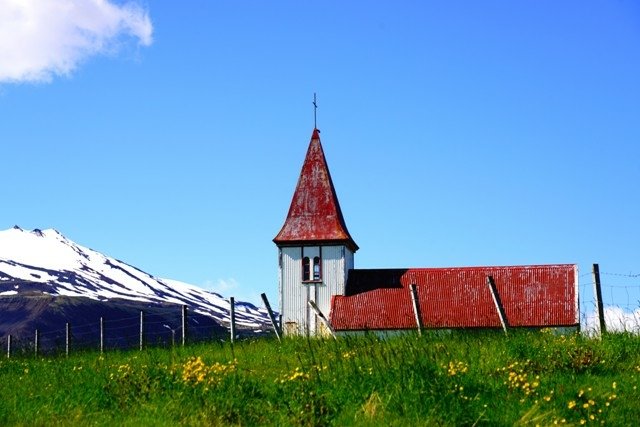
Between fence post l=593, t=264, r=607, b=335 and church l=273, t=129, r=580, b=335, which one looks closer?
fence post l=593, t=264, r=607, b=335

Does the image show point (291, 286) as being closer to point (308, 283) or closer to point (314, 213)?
point (308, 283)

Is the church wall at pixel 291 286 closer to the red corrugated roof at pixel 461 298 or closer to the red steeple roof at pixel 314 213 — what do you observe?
the red steeple roof at pixel 314 213

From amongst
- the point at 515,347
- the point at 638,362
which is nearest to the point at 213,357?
the point at 515,347

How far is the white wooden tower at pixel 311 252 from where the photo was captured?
5416cm

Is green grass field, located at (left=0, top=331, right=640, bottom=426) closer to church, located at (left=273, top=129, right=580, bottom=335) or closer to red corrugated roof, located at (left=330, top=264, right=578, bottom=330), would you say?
red corrugated roof, located at (left=330, top=264, right=578, bottom=330)

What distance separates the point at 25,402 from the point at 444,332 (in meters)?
9.18

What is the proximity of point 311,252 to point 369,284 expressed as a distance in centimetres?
427

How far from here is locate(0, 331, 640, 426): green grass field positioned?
10.9m

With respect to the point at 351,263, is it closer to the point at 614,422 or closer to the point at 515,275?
the point at 515,275

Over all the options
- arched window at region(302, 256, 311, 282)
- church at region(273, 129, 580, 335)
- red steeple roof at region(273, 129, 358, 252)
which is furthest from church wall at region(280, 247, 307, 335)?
red steeple roof at region(273, 129, 358, 252)

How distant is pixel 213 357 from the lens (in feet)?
58.9

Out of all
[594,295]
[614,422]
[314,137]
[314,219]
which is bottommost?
[614,422]

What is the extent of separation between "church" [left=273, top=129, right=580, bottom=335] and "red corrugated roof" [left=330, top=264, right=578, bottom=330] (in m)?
0.06

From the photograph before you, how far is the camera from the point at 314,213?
55.1 metres
